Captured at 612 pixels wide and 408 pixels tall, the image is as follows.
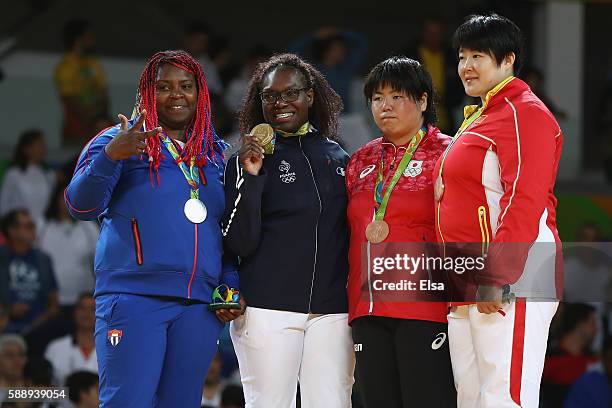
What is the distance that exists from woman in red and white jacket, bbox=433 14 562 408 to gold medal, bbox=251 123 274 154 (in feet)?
2.43

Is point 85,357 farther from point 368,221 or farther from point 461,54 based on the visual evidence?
point 461,54

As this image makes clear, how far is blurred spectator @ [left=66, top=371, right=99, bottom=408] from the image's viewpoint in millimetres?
6746

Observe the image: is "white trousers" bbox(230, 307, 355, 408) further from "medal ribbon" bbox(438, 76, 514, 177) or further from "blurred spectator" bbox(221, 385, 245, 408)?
"blurred spectator" bbox(221, 385, 245, 408)

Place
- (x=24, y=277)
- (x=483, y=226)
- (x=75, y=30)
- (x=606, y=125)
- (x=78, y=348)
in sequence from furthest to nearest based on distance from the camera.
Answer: (x=606, y=125)
(x=75, y=30)
(x=24, y=277)
(x=78, y=348)
(x=483, y=226)

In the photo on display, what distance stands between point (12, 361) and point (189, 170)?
3.06 m

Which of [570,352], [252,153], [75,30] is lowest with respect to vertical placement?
[570,352]

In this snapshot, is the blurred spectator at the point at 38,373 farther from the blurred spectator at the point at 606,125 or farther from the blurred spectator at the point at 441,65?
the blurred spectator at the point at 606,125

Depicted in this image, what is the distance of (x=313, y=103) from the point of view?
5.08m

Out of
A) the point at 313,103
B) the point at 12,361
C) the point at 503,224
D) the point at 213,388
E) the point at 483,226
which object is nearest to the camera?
the point at 503,224

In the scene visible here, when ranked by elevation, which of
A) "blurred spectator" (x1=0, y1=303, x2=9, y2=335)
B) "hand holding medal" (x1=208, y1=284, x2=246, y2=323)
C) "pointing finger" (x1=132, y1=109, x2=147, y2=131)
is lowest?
"blurred spectator" (x1=0, y1=303, x2=9, y2=335)

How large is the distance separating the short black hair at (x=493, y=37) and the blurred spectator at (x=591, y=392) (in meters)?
3.78

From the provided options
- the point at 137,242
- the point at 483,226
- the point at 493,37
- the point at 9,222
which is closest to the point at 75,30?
the point at 9,222

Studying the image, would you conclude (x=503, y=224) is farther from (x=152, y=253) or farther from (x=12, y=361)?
(x=12, y=361)

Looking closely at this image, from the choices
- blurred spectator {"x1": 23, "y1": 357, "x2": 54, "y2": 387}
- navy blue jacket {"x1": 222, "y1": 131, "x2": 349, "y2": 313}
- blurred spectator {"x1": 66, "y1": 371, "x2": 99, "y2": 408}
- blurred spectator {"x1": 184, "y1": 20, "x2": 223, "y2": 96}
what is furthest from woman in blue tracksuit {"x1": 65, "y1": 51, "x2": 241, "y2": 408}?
blurred spectator {"x1": 184, "y1": 20, "x2": 223, "y2": 96}
